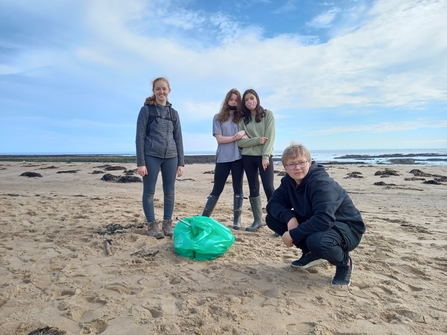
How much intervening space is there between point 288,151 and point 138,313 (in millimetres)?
1815

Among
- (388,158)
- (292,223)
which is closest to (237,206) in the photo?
(292,223)

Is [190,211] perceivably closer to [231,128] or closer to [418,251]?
[231,128]

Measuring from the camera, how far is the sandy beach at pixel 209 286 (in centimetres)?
214

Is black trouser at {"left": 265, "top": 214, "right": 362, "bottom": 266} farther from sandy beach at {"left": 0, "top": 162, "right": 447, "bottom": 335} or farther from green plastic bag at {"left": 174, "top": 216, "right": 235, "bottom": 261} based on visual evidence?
green plastic bag at {"left": 174, "top": 216, "right": 235, "bottom": 261}

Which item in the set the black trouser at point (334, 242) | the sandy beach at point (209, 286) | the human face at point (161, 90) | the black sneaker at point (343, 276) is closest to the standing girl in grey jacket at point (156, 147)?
the human face at point (161, 90)

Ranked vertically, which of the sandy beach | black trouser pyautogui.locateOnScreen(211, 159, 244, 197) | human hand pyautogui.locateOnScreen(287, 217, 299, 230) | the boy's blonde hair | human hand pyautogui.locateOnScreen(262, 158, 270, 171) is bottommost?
the sandy beach

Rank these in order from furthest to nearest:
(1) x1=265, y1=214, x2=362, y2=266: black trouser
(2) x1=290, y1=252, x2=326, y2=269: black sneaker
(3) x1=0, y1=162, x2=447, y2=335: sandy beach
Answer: (2) x1=290, y1=252, x2=326, y2=269: black sneaker < (1) x1=265, y1=214, x2=362, y2=266: black trouser < (3) x1=0, y1=162, x2=447, y2=335: sandy beach

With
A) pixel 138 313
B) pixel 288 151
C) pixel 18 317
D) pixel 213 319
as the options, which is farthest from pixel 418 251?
pixel 18 317

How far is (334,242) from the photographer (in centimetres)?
266

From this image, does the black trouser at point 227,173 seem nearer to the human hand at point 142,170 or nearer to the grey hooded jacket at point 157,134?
the grey hooded jacket at point 157,134

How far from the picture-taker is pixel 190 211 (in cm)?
642

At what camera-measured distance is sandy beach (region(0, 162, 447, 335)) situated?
214 centimetres

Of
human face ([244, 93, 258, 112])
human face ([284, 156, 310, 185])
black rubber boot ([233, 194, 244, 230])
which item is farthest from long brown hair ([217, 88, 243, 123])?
human face ([284, 156, 310, 185])

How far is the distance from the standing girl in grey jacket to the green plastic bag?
2.29 feet
